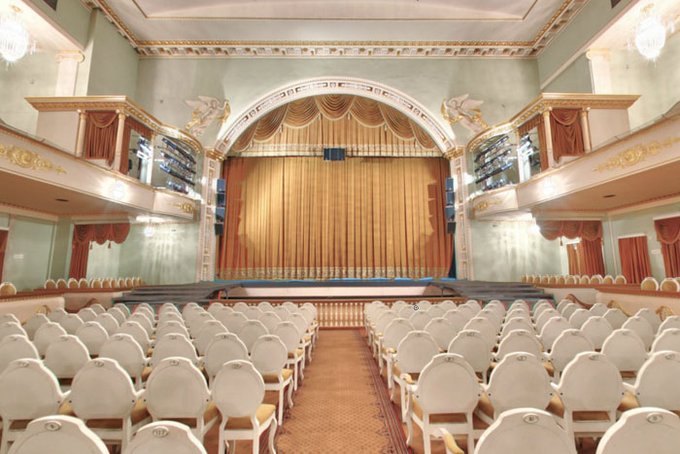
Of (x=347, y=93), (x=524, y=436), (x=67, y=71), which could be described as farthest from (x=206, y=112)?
(x=524, y=436)

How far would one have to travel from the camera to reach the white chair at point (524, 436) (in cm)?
134

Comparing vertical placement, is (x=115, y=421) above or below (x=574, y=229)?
below

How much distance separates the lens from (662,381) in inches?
87.5

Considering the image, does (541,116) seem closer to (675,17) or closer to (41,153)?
(675,17)

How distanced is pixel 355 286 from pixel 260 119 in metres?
7.43

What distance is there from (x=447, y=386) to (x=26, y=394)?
2742 mm

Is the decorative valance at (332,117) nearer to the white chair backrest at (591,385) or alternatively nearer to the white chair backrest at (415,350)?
the white chair backrest at (415,350)

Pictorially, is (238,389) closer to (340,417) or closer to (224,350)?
(224,350)

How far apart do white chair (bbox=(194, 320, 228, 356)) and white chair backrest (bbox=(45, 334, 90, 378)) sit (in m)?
1.06

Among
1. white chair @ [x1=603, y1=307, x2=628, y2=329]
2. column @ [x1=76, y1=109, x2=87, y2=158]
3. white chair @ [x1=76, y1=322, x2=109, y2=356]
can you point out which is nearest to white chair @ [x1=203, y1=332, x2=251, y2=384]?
white chair @ [x1=76, y1=322, x2=109, y2=356]

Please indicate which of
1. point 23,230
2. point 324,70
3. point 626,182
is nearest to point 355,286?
point 626,182

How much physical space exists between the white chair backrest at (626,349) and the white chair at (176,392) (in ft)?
10.7

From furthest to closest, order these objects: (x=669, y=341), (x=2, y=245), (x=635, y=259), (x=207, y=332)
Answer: (x=635, y=259), (x=2, y=245), (x=207, y=332), (x=669, y=341)

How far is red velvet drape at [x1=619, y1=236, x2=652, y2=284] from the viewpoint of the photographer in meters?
8.91
